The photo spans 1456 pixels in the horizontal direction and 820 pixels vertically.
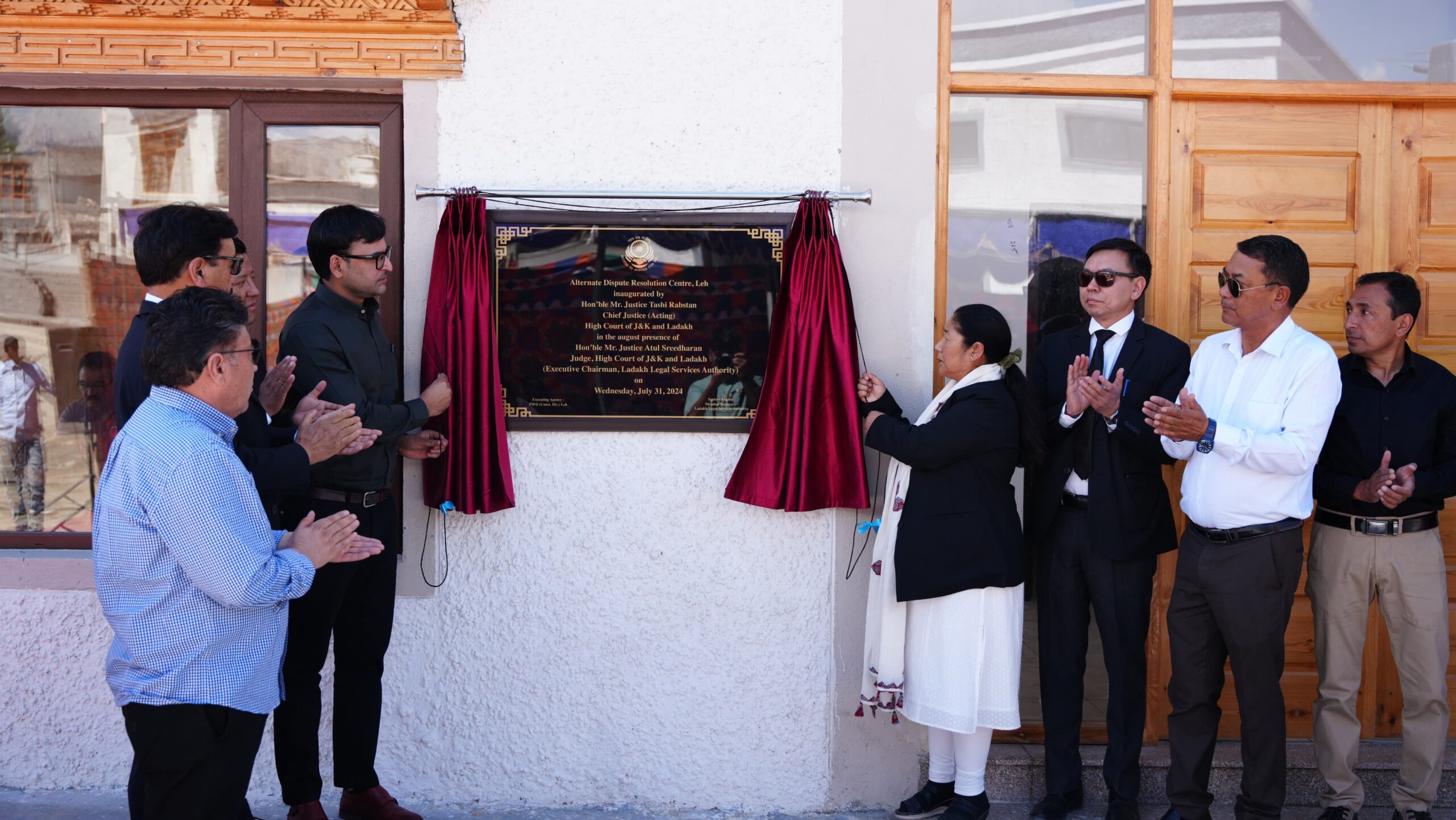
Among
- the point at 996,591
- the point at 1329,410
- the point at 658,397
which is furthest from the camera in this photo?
the point at 658,397

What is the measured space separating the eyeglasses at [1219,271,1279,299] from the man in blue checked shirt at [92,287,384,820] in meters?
2.98

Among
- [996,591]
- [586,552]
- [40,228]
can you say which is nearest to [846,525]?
[996,591]

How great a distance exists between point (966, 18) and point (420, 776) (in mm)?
3691

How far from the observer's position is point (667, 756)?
165 inches

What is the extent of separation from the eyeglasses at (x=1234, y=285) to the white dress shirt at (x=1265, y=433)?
0.17 metres

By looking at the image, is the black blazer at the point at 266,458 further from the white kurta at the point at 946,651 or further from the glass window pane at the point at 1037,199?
the glass window pane at the point at 1037,199

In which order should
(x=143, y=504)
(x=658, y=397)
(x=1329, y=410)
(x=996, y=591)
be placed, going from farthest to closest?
(x=658, y=397) < (x=996, y=591) < (x=1329, y=410) < (x=143, y=504)

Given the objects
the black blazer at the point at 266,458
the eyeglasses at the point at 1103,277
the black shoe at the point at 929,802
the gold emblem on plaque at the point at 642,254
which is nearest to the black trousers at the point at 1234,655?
the black shoe at the point at 929,802

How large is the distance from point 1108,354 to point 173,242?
10.2ft

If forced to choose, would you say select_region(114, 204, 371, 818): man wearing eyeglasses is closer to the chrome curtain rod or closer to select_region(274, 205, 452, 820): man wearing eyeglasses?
select_region(274, 205, 452, 820): man wearing eyeglasses

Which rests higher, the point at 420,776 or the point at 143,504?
the point at 143,504

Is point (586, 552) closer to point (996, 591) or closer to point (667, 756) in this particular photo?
point (667, 756)

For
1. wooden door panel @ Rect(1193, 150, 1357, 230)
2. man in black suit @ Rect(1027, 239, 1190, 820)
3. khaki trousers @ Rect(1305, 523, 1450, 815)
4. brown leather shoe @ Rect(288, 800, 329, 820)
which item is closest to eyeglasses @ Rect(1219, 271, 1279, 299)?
man in black suit @ Rect(1027, 239, 1190, 820)

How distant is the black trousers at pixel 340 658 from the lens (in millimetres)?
3525
